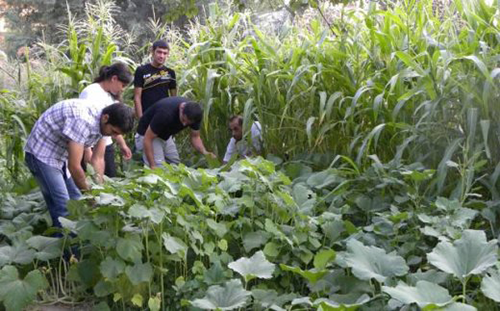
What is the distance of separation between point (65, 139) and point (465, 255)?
102 inches

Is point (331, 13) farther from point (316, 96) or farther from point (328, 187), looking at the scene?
point (328, 187)

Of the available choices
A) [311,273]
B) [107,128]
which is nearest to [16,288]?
[107,128]

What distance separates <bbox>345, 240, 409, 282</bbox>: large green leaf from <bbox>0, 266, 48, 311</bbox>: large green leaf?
1606mm

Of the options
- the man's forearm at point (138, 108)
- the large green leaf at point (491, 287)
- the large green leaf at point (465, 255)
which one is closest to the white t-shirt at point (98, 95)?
the man's forearm at point (138, 108)

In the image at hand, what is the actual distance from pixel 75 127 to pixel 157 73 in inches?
98.2

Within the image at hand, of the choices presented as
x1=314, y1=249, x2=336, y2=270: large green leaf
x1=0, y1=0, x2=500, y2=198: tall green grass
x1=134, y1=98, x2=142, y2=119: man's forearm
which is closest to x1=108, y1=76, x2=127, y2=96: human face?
x1=0, y1=0, x2=500, y2=198: tall green grass

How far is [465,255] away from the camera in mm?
3328

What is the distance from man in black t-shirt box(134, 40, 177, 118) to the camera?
22.5 feet

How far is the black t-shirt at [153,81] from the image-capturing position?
6.88 m

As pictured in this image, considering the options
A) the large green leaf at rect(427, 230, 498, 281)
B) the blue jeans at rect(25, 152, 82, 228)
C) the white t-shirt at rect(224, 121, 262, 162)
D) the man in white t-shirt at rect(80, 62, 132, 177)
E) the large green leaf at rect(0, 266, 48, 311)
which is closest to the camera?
the large green leaf at rect(427, 230, 498, 281)

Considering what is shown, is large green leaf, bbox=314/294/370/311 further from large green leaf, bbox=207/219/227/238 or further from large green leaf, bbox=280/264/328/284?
large green leaf, bbox=207/219/227/238

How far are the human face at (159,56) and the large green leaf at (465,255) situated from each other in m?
4.04

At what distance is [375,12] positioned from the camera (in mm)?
5434

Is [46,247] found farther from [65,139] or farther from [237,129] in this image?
[237,129]
